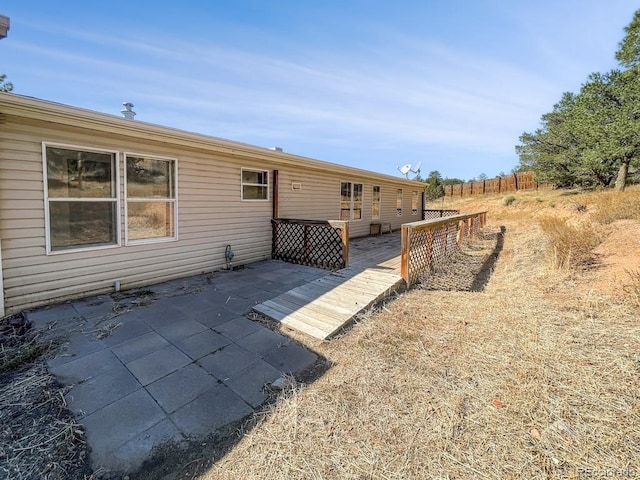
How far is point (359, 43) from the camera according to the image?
7934 mm

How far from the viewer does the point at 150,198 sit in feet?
16.1

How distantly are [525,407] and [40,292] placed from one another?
546 cm

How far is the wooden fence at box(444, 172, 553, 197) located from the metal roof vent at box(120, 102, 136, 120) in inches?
997

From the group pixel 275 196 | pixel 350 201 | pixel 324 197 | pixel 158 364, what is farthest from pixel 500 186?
pixel 158 364

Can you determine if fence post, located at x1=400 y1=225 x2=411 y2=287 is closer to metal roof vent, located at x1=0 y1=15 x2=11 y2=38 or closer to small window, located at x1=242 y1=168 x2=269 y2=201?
small window, located at x1=242 y1=168 x2=269 y2=201

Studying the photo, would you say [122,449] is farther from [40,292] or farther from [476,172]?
[476,172]

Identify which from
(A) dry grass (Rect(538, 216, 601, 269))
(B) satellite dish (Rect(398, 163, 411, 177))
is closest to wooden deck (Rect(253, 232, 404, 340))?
(A) dry grass (Rect(538, 216, 601, 269))

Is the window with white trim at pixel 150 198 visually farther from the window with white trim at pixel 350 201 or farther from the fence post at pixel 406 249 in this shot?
the window with white trim at pixel 350 201

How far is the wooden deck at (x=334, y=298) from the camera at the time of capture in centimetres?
358

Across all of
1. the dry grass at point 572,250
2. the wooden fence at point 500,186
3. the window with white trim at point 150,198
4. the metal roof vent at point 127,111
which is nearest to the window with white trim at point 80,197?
the window with white trim at point 150,198

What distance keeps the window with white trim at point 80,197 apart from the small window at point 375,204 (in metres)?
8.60

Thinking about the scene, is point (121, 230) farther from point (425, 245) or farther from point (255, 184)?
point (425, 245)

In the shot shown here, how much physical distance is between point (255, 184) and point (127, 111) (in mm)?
2682

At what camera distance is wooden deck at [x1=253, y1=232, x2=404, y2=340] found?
11.8ft
